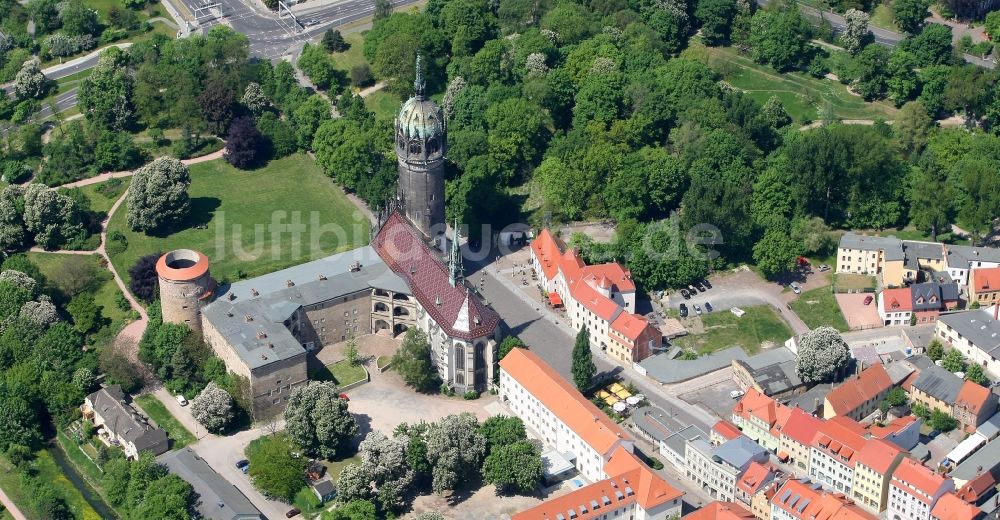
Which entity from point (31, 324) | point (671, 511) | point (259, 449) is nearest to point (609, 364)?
point (671, 511)

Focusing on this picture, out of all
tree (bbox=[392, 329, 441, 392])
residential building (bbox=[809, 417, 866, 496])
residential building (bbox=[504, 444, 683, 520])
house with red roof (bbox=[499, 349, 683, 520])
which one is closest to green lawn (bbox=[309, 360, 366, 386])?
tree (bbox=[392, 329, 441, 392])

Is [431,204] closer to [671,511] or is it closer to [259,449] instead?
[259,449]

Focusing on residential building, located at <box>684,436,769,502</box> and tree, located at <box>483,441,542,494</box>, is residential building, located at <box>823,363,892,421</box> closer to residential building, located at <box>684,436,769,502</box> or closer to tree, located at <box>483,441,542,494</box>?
residential building, located at <box>684,436,769,502</box>

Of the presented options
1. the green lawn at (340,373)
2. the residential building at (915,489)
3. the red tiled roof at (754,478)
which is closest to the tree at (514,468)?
the red tiled roof at (754,478)

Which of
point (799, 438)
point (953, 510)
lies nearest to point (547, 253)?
point (799, 438)

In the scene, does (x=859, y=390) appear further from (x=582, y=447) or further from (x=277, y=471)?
(x=277, y=471)

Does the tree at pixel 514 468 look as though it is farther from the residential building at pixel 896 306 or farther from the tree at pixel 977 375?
the tree at pixel 977 375

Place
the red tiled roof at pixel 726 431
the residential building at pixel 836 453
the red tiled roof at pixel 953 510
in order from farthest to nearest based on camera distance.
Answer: the red tiled roof at pixel 726 431 < the residential building at pixel 836 453 < the red tiled roof at pixel 953 510
